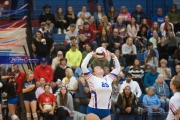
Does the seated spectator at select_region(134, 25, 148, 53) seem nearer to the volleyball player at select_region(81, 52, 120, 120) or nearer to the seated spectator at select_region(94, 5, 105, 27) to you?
the seated spectator at select_region(94, 5, 105, 27)

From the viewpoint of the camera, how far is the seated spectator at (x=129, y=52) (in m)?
17.5

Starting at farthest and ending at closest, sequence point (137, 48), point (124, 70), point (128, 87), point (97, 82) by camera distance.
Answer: point (137, 48)
point (124, 70)
point (128, 87)
point (97, 82)

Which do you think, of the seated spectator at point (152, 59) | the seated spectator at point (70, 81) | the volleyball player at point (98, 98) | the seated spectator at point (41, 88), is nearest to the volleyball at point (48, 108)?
the seated spectator at point (41, 88)

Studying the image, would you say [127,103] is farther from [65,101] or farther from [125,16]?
[125,16]

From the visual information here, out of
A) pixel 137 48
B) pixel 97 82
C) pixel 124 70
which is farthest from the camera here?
pixel 137 48

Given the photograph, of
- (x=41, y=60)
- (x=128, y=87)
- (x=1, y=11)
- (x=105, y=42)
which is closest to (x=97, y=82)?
(x=128, y=87)

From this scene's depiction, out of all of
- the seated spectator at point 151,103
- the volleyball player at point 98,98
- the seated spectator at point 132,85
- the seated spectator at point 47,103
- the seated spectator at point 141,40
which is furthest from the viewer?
the seated spectator at point 141,40

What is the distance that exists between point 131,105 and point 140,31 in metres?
4.52

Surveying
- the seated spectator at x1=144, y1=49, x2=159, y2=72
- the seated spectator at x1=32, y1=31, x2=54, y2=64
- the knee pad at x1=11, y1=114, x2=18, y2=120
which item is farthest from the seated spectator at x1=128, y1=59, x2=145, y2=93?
the knee pad at x1=11, y1=114, x2=18, y2=120

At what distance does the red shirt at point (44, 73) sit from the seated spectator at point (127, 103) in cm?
234

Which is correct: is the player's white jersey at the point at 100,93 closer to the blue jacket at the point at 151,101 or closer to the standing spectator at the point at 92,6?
the blue jacket at the point at 151,101

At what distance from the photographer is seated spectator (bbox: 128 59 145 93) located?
16.6 m

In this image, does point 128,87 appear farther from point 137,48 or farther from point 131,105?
point 137,48

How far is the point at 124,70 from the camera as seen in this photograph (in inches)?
667
